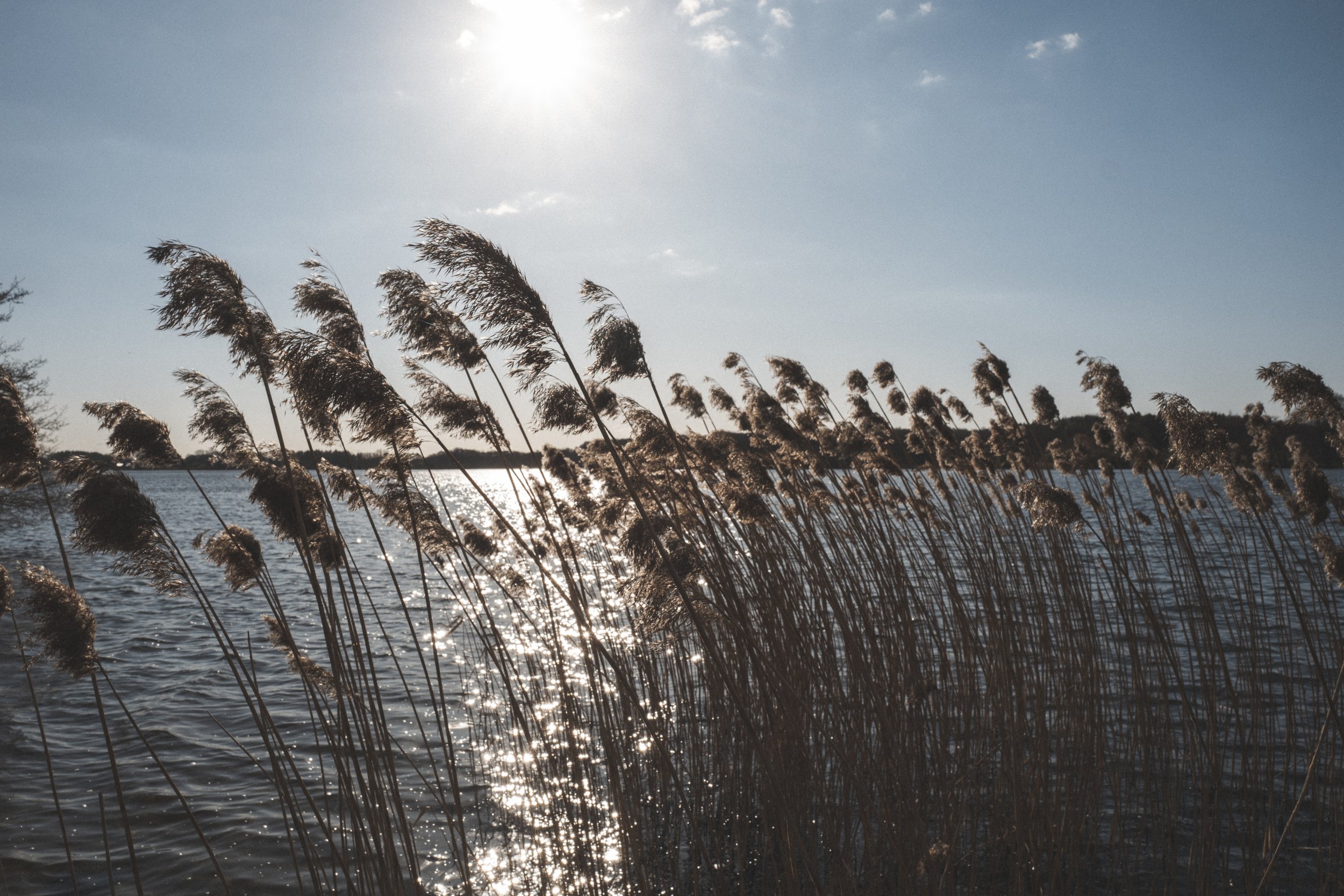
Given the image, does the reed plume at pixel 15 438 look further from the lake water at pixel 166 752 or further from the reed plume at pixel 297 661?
the lake water at pixel 166 752

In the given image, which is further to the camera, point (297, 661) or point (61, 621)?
point (297, 661)

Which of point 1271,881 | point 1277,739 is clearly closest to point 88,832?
point 1271,881

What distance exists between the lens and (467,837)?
16.3 feet

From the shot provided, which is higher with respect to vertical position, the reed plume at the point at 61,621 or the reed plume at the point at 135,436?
the reed plume at the point at 135,436

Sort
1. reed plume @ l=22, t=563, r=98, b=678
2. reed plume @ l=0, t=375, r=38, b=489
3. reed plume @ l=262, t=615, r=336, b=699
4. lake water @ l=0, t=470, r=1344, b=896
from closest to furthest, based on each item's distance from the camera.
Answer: reed plume @ l=0, t=375, r=38, b=489
reed plume @ l=22, t=563, r=98, b=678
reed plume @ l=262, t=615, r=336, b=699
lake water @ l=0, t=470, r=1344, b=896

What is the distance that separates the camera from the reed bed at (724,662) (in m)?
2.87

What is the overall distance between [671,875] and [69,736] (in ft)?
21.4

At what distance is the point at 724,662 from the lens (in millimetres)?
3271

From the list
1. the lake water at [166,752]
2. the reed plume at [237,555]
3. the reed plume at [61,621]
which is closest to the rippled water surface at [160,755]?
the lake water at [166,752]

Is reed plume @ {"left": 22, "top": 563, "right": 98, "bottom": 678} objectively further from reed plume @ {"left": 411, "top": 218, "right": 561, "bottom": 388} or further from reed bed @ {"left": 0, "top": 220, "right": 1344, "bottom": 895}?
reed plume @ {"left": 411, "top": 218, "right": 561, "bottom": 388}

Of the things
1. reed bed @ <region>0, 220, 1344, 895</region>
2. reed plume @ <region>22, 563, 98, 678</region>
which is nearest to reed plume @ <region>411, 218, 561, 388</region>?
reed bed @ <region>0, 220, 1344, 895</region>

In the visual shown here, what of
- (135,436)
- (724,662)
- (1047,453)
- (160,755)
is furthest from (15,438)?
(1047,453)

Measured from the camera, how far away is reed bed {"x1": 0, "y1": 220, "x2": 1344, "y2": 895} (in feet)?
9.40

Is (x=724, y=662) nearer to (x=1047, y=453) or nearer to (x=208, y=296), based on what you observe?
(x=208, y=296)
